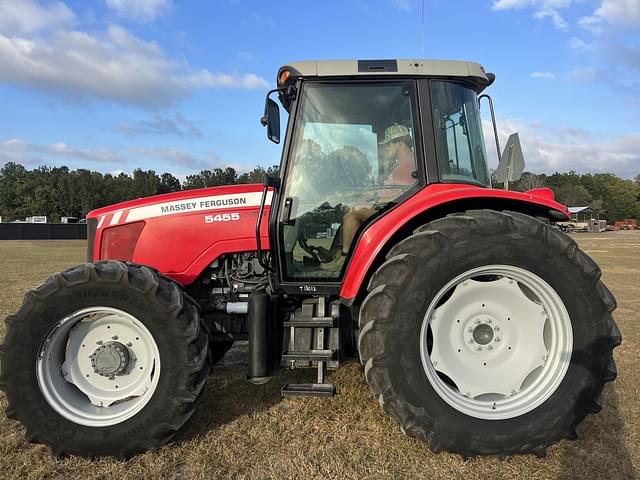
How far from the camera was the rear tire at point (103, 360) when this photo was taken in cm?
A: 271

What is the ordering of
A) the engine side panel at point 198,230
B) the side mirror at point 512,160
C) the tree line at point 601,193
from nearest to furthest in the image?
the side mirror at point 512,160 < the engine side panel at point 198,230 < the tree line at point 601,193

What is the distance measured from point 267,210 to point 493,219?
1561mm

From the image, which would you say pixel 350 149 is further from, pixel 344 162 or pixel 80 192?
pixel 80 192

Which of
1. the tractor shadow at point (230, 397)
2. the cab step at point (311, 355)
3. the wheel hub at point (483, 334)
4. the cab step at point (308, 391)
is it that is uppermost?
Answer: the wheel hub at point (483, 334)

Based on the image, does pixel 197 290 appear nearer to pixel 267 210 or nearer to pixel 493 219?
pixel 267 210

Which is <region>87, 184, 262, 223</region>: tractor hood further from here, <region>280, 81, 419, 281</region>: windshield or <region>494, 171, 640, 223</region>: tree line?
<region>494, 171, 640, 223</region>: tree line

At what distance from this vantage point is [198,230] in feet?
11.4

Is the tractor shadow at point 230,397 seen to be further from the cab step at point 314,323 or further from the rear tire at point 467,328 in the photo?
the rear tire at point 467,328

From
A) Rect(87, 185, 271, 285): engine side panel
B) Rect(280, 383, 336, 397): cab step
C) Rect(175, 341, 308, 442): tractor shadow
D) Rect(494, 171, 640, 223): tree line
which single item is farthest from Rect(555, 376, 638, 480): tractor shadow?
Rect(494, 171, 640, 223): tree line

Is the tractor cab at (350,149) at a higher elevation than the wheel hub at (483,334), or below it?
higher

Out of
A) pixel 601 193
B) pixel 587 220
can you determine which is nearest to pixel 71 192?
pixel 587 220

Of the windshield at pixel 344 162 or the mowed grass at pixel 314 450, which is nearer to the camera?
the mowed grass at pixel 314 450

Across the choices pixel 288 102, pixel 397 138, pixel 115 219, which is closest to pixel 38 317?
pixel 115 219

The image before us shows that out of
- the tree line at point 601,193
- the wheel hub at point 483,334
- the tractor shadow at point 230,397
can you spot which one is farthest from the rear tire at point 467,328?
the tree line at point 601,193
